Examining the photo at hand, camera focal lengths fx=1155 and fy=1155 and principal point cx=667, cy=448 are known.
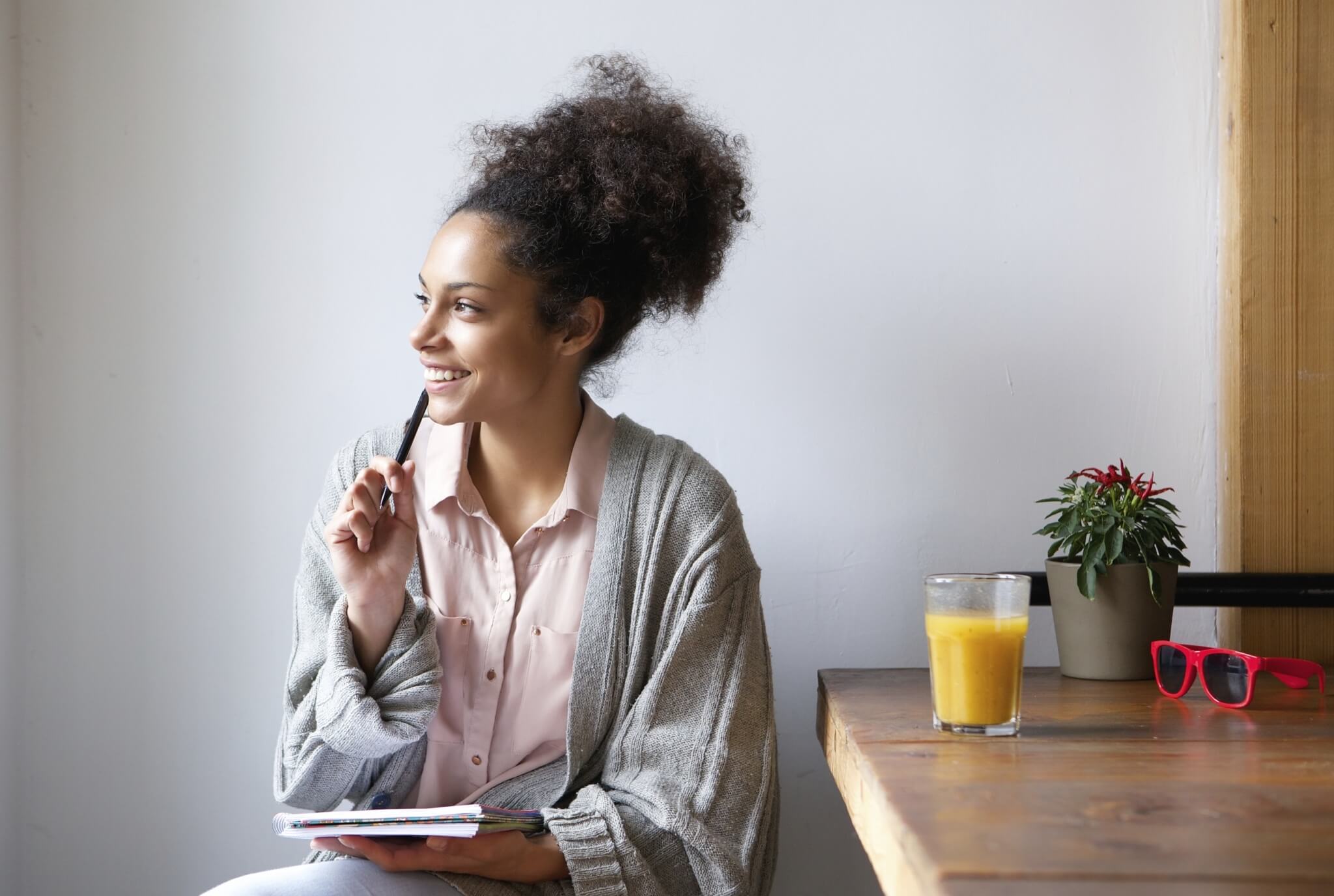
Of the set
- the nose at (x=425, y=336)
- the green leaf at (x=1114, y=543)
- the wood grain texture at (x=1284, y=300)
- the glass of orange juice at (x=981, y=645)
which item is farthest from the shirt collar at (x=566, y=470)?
the wood grain texture at (x=1284, y=300)

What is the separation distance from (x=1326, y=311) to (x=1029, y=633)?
55 cm

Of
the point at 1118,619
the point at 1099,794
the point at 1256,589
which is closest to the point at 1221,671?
the point at 1118,619

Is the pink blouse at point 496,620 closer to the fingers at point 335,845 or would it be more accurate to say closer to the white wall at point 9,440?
the fingers at point 335,845

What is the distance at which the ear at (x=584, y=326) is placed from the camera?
4.26 ft

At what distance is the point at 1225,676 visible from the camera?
1.13 metres

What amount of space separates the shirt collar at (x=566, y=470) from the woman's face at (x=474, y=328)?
0.06m

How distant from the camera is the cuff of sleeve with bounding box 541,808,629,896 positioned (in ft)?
3.66

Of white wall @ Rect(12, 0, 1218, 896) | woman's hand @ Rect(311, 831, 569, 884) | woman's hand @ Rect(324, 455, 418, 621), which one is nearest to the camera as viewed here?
woman's hand @ Rect(311, 831, 569, 884)

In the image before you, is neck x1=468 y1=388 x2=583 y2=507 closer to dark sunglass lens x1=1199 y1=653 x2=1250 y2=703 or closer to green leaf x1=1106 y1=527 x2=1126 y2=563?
green leaf x1=1106 y1=527 x2=1126 y2=563

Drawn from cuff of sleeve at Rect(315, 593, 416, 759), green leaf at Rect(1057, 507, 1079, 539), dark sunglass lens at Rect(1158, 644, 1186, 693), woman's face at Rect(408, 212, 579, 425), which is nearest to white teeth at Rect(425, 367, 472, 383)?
woman's face at Rect(408, 212, 579, 425)

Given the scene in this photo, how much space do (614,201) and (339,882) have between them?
28.9 inches

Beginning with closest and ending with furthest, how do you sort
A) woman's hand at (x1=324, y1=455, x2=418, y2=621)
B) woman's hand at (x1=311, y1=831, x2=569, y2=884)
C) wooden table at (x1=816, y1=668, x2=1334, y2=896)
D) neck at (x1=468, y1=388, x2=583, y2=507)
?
wooden table at (x1=816, y1=668, x2=1334, y2=896) < woman's hand at (x1=311, y1=831, x2=569, y2=884) < woman's hand at (x1=324, y1=455, x2=418, y2=621) < neck at (x1=468, y1=388, x2=583, y2=507)

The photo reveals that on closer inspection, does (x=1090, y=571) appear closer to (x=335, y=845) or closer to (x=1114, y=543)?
(x=1114, y=543)

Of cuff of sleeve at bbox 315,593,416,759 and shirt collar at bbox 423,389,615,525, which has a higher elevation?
shirt collar at bbox 423,389,615,525
